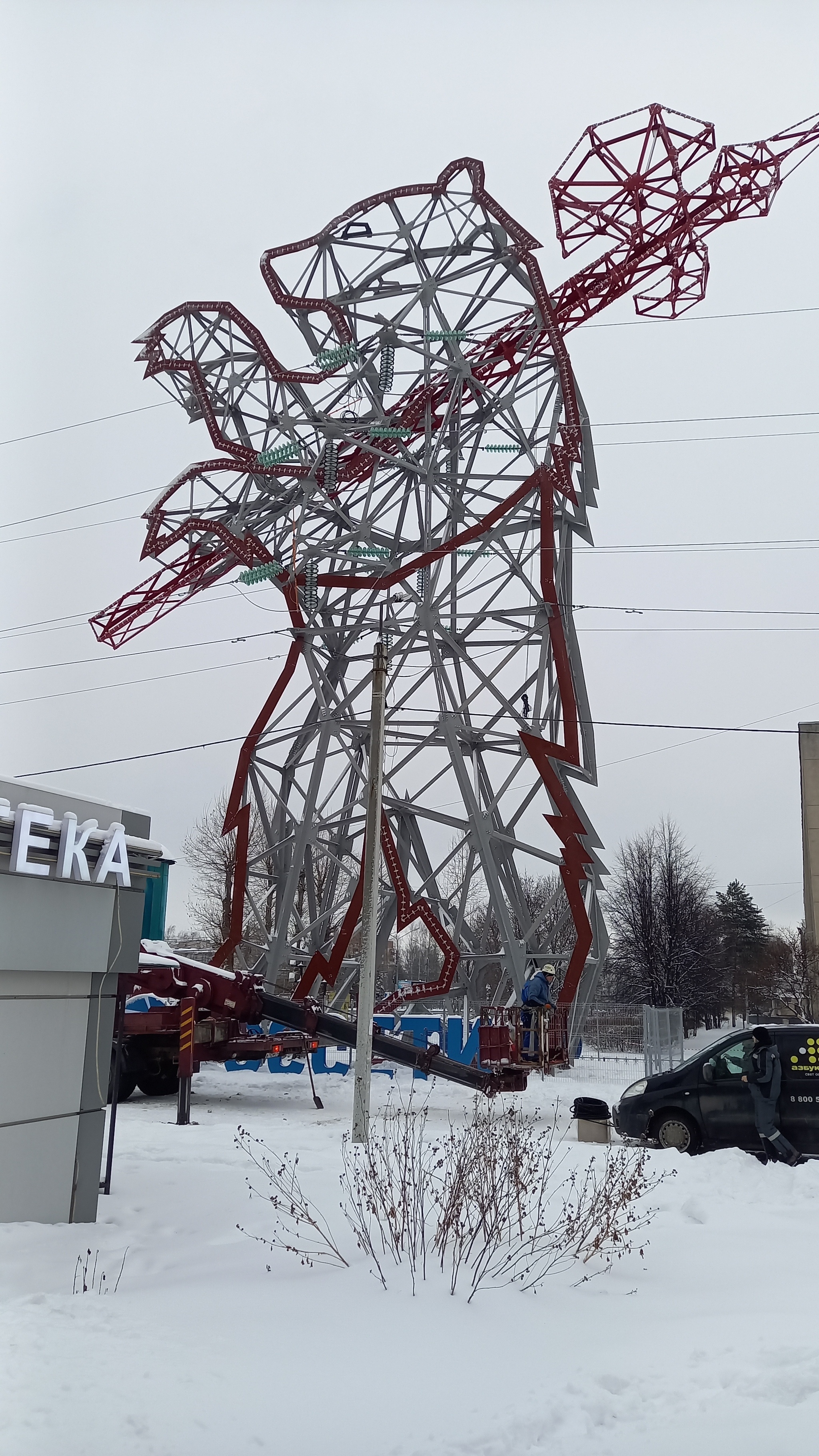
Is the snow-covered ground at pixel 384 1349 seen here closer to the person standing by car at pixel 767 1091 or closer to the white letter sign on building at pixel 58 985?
the white letter sign on building at pixel 58 985

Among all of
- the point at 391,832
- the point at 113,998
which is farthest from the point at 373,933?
the point at 391,832

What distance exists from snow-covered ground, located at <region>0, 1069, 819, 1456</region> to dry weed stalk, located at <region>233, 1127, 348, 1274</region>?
14cm

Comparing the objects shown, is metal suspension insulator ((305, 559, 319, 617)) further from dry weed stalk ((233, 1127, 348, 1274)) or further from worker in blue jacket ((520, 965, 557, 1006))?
dry weed stalk ((233, 1127, 348, 1274))

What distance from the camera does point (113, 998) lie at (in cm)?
1015

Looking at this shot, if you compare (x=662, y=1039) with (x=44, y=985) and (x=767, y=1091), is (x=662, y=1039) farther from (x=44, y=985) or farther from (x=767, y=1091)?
(x=44, y=985)

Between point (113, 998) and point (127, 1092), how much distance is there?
33.6 feet

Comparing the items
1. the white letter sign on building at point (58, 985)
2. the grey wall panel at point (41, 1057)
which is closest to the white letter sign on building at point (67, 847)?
the white letter sign on building at point (58, 985)

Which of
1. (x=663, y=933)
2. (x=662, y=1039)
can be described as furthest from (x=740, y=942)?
(x=662, y=1039)

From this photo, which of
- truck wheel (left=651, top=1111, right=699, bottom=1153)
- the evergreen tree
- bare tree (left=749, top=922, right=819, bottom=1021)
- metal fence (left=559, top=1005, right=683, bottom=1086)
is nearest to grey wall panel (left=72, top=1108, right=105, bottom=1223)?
truck wheel (left=651, top=1111, right=699, bottom=1153)

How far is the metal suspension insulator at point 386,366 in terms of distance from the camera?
22.9 m

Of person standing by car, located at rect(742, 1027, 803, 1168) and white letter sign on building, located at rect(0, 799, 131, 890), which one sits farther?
person standing by car, located at rect(742, 1027, 803, 1168)

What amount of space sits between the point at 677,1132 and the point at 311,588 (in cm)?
1357

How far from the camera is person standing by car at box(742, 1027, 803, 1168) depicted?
13.3 m

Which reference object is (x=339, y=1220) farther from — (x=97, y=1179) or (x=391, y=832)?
(x=391, y=832)
